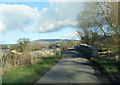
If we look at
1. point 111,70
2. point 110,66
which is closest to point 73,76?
point 111,70

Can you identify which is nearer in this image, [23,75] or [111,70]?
[23,75]

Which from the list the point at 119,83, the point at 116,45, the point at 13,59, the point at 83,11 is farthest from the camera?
the point at 83,11

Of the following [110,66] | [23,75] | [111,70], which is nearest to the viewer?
[23,75]

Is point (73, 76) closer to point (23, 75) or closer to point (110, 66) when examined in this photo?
point (23, 75)

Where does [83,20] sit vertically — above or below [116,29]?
above

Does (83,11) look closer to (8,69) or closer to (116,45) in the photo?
(116,45)


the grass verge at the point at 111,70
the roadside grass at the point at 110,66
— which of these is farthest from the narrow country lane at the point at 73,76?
the roadside grass at the point at 110,66

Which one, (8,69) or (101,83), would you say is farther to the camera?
(8,69)

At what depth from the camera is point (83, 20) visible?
31.2m

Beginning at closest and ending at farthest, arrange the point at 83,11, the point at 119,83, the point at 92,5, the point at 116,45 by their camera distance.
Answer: the point at 119,83
the point at 116,45
the point at 92,5
the point at 83,11

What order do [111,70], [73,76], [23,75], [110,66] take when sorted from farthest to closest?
Answer: [110,66] < [111,70] < [23,75] < [73,76]

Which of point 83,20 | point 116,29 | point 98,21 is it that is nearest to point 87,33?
point 83,20

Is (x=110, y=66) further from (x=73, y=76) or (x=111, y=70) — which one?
(x=73, y=76)

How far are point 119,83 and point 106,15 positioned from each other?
18.7 metres
